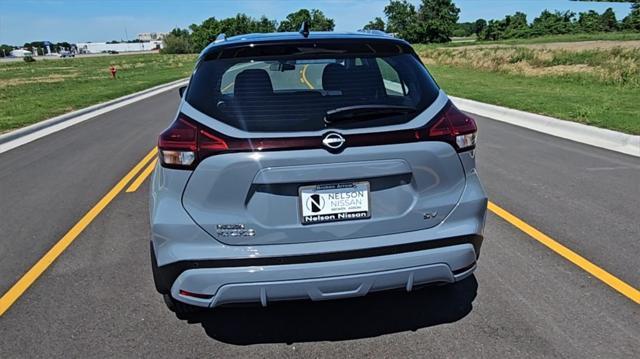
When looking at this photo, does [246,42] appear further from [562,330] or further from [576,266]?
[576,266]

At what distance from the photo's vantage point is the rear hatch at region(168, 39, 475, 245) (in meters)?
2.76

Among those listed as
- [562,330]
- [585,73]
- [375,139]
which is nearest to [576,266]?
[562,330]

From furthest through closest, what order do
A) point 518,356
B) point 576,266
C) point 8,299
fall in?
point 576,266 → point 8,299 → point 518,356

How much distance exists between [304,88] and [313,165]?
96cm

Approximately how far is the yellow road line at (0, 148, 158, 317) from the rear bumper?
174cm

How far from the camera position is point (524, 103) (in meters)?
14.2

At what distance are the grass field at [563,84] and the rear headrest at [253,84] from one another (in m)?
8.48

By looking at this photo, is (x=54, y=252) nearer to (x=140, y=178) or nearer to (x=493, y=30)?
(x=140, y=178)

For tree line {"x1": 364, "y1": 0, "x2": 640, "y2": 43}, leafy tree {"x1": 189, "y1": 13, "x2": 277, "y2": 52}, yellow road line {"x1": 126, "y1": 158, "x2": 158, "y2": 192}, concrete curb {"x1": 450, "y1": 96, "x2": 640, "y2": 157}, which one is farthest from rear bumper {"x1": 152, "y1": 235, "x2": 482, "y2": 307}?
leafy tree {"x1": 189, "y1": 13, "x2": 277, "y2": 52}

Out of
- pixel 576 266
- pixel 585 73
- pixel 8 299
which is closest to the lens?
pixel 8 299

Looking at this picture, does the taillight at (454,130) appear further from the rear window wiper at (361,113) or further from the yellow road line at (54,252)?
the yellow road line at (54,252)

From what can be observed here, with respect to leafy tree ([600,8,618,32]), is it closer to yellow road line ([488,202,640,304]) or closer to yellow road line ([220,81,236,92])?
yellow road line ([488,202,640,304])

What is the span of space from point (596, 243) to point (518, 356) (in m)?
2.13

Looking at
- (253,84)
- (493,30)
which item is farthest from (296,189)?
(493,30)
